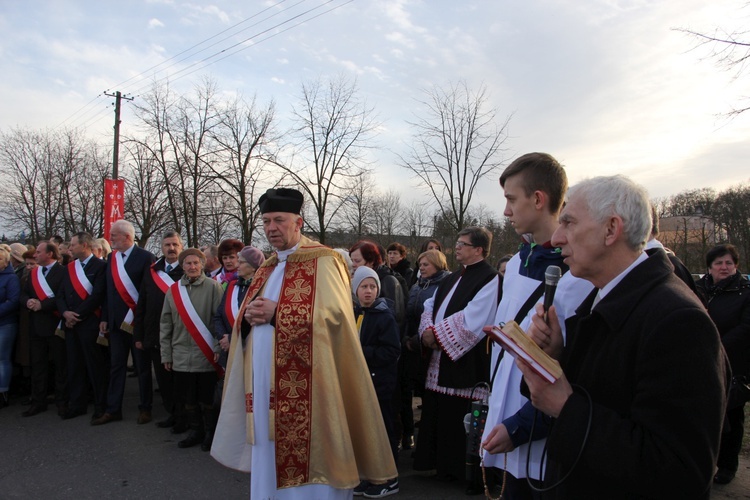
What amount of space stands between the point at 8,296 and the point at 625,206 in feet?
26.6

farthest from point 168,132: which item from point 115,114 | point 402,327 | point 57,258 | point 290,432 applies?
point 290,432

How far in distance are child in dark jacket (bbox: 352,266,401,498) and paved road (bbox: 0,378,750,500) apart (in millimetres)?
799

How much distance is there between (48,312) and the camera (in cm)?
715

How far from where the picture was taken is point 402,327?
19.0 ft

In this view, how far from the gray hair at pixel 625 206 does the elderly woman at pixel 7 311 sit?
798 cm

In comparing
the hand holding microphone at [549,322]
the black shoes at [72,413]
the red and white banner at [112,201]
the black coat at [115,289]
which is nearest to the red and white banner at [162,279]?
the black coat at [115,289]

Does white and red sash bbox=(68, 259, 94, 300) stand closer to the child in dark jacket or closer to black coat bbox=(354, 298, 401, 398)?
the child in dark jacket

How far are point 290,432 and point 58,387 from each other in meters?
5.49

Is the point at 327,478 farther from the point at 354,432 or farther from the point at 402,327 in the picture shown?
the point at 402,327

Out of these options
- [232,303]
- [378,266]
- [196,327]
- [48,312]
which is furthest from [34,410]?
[378,266]

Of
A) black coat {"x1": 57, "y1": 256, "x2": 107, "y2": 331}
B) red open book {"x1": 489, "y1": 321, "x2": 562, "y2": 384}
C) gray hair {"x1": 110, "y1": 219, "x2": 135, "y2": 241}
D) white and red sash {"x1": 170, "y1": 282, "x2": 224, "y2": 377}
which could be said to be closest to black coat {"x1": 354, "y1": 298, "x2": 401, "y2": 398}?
white and red sash {"x1": 170, "y1": 282, "x2": 224, "y2": 377}

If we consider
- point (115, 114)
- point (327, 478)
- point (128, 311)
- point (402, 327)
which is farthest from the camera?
point (115, 114)

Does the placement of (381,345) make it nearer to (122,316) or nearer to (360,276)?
(360,276)

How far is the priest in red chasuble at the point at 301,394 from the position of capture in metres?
3.11
